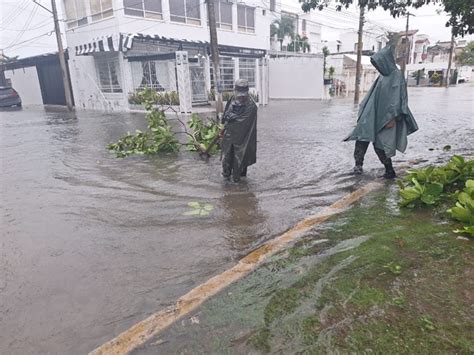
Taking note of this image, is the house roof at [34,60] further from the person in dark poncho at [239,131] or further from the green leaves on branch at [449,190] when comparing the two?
the green leaves on branch at [449,190]

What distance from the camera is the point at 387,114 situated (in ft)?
17.0

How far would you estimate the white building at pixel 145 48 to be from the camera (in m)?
19.1

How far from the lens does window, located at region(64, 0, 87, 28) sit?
22.0 m

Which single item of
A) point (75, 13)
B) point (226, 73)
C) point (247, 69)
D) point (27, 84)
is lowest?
point (27, 84)

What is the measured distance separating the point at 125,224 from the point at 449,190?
3699mm

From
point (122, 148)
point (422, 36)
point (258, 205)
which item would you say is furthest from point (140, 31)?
point (422, 36)

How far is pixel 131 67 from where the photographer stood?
2033 centimetres

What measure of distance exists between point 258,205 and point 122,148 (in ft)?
15.7

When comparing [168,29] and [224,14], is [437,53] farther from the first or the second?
[168,29]

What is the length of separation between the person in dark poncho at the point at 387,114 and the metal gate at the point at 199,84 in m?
17.5

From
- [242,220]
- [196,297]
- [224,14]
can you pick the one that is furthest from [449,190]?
[224,14]

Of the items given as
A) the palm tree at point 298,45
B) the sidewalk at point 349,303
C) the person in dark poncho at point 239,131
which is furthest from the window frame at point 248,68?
the sidewalk at point 349,303

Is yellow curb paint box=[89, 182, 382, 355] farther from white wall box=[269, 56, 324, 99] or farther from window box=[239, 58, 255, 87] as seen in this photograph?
white wall box=[269, 56, 324, 99]

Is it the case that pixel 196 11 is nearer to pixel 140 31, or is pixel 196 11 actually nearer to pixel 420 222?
pixel 140 31
